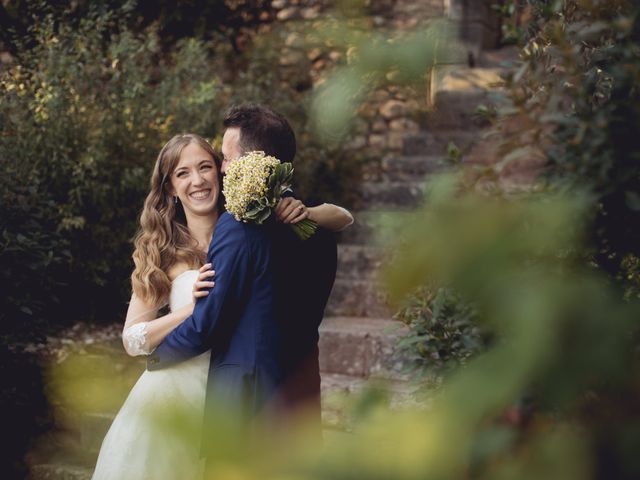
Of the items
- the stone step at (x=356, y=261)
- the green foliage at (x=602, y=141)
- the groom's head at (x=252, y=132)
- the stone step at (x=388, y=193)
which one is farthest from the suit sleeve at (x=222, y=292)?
the stone step at (x=388, y=193)

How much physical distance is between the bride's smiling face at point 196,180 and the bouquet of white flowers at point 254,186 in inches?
21.9

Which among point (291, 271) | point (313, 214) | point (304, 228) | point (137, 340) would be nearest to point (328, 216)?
point (313, 214)

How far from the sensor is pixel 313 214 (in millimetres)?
2494

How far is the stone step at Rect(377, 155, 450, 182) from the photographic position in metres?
5.97

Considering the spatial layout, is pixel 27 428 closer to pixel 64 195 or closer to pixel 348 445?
pixel 64 195

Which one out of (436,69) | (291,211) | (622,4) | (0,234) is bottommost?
(0,234)

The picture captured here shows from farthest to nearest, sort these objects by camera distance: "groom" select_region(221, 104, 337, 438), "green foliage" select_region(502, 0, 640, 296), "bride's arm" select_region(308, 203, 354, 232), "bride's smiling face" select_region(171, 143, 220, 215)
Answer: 1. "bride's smiling face" select_region(171, 143, 220, 215)
2. "bride's arm" select_region(308, 203, 354, 232)
3. "groom" select_region(221, 104, 337, 438)
4. "green foliage" select_region(502, 0, 640, 296)

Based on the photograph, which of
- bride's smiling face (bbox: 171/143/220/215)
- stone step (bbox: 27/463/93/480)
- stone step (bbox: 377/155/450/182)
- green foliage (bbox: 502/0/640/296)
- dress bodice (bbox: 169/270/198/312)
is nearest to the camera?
green foliage (bbox: 502/0/640/296)

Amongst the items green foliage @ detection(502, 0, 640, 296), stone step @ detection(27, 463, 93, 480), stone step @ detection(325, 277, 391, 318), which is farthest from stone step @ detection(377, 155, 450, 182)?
green foliage @ detection(502, 0, 640, 296)

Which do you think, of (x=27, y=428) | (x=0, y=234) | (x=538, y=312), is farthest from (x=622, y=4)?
(x=27, y=428)

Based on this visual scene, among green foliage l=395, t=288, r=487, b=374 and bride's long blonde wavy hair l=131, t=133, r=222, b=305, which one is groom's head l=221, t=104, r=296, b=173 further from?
green foliage l=395, t=288, r=487, b=374

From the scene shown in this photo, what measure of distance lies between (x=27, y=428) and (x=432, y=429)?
12.7 feet

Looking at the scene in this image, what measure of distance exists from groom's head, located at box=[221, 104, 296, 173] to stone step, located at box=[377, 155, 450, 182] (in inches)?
142

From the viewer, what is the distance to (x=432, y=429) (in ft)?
1.75
